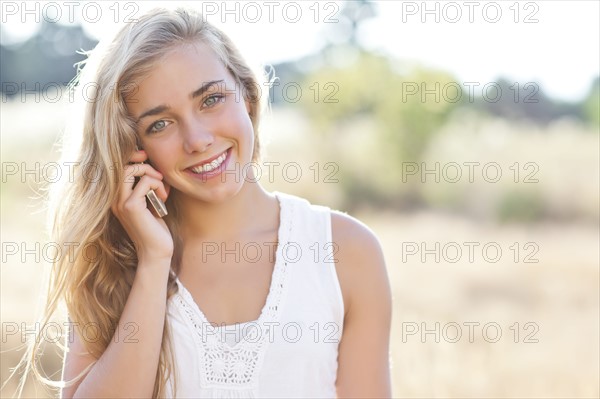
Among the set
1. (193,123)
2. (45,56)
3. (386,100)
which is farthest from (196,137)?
(45,56)

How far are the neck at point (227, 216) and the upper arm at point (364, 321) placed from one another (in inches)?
12.4

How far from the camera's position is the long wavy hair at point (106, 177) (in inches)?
104

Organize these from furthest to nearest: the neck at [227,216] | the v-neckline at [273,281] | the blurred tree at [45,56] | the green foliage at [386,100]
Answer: the blurred tree at [45,56] → the green foliage at [386,100] → the neck at [227,216] → the v-neckline at [273,281]

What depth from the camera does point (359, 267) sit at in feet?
9.01

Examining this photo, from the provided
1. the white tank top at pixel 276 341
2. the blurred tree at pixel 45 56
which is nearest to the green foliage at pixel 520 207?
the white tank top at pixel 276 341

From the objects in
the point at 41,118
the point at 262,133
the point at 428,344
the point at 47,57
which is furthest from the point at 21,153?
the point at 47,57

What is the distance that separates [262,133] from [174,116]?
1.61ft

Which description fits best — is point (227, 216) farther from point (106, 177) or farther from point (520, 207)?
point (520, 207)

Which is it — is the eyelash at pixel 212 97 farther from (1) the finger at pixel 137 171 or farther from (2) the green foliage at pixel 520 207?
(2) the green foliage at pixel 520 207

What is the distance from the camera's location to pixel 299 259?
2.79 metres

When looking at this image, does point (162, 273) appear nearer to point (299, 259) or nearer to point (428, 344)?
point (299, 259)

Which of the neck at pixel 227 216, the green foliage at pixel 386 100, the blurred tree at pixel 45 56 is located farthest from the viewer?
the blurred tree at pixel 45 56

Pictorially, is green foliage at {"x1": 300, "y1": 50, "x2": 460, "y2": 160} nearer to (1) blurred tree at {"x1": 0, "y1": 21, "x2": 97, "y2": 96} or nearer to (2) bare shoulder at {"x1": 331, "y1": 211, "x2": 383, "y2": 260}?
(1) blurred tree at {"x1": 0, "y1": 21, "x2": 97, "y2": 96}

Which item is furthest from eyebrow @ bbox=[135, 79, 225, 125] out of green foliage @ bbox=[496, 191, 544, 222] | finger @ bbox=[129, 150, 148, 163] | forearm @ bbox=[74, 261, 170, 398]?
green foliage @ bbox=[496, 191, 544, 222]
